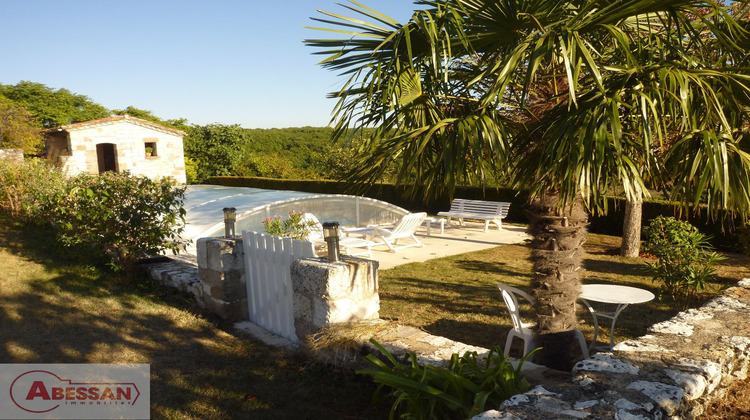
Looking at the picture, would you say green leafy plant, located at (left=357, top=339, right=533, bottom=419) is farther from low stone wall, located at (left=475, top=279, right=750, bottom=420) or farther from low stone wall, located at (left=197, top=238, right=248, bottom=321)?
low stone wall, located at (left=197, top=238, right=248, bottom=321)

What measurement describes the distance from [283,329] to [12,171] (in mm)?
9410

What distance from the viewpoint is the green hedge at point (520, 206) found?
415 inches

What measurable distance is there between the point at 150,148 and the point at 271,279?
21887mm

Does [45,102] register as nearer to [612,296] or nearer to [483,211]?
[483,211]

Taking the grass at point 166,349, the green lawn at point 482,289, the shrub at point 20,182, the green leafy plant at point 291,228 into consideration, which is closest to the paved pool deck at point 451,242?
the green lawn at point 482,289

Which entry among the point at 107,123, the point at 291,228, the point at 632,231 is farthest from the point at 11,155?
the point at 632,231

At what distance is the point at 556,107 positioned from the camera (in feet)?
10.4

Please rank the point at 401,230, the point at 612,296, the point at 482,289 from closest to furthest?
the point at 612,296
the point at 482,289
the point at 401,230

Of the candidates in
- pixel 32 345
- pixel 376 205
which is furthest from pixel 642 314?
pixel 376 205

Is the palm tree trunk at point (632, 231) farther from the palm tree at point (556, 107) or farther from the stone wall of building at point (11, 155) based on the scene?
the stone wall of building at point (11, 155)

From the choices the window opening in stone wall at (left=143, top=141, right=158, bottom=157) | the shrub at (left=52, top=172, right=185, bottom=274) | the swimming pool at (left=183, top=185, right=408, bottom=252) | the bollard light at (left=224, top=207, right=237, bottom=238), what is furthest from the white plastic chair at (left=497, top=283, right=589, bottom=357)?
the window opening in stone wall at (left=143, top=141, right=158, bottom=157)

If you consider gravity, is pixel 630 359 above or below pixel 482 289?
above

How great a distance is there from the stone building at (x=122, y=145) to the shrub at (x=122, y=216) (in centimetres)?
1469

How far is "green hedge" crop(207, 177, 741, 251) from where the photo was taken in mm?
10531
